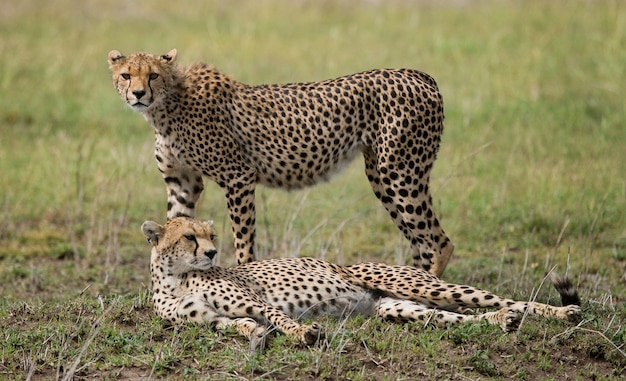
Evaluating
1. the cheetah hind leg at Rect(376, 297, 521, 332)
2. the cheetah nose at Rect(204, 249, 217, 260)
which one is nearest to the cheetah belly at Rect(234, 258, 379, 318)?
the cheetah hind leg at Rect(376, 297, 521, 332)

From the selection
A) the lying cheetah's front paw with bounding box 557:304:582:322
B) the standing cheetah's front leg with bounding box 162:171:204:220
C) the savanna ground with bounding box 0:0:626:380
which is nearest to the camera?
the savanna ground with bounding box 0:0:626:380

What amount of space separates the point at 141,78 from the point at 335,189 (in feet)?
12.8

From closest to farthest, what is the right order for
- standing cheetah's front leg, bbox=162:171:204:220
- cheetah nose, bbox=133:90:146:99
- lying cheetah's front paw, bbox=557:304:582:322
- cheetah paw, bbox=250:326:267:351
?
1. cheetah paw, bbox=250:326:267:351
2. lying cheetah's front paw, bbox=557:304:582:322
3. cheetah nose, bbox=133:90:146:99
4. standing cheetah's front leg, bbox=162:171:204:220

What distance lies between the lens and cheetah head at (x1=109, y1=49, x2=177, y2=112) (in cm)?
665

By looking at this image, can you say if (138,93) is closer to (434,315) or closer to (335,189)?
(434,315)

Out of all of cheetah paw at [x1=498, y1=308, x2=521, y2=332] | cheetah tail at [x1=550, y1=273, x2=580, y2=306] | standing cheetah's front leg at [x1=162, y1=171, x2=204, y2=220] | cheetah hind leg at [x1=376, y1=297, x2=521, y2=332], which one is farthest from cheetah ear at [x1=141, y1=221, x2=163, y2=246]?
cheetah tail at [x1=550, y1=273, x2=580, y2=306]

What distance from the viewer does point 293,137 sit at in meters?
7.08

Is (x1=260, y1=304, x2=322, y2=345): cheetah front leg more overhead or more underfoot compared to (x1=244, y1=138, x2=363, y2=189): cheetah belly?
more underfoot

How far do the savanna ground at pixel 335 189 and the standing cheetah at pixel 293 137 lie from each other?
71 cm

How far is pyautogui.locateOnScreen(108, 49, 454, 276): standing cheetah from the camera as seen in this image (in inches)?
271

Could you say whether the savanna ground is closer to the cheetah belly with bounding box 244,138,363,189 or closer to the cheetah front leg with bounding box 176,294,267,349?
the cheetah front leg with bounding box 176,294,267,349

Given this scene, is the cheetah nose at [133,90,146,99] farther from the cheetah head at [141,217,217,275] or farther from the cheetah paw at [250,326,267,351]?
the cheetah paw at [250,326,267,351]

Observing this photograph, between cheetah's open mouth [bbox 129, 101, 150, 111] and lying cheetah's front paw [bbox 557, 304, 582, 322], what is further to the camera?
cheetah's open mouth [bbox 129, 101, 150, 111]

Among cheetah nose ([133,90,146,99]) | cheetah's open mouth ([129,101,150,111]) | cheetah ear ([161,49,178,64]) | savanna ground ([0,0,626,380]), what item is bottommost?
savanna ground ([0,0,626,380])
